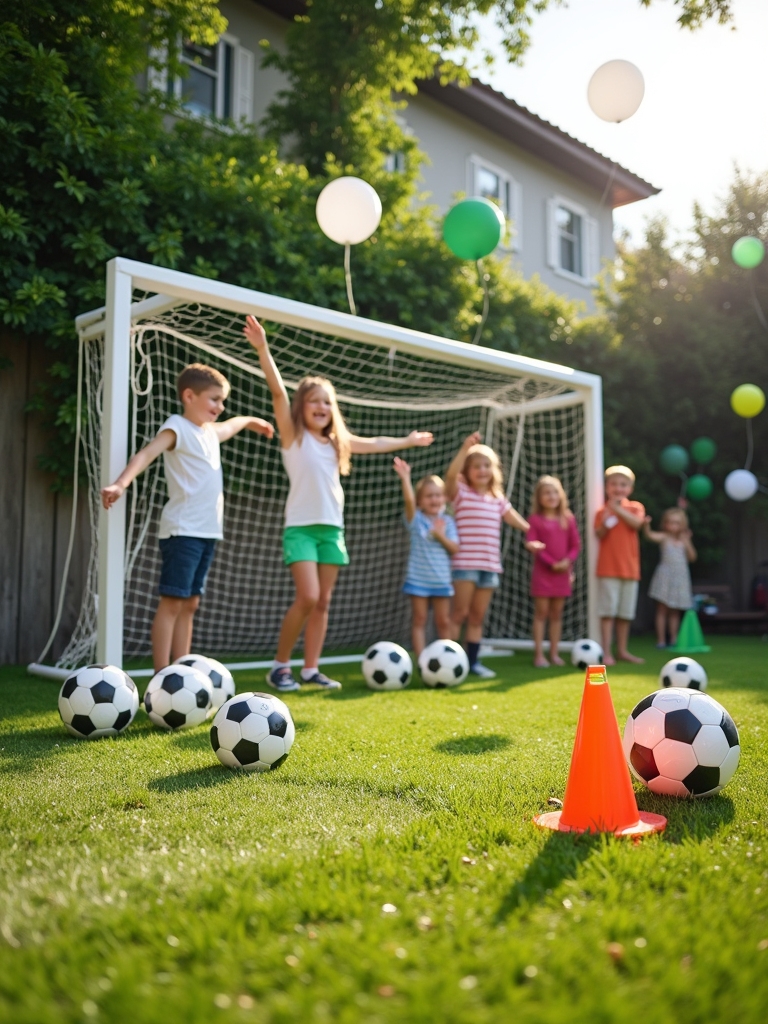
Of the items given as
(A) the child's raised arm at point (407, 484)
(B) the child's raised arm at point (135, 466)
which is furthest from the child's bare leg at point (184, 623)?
(A) the child's raised arm at point (407, 484)

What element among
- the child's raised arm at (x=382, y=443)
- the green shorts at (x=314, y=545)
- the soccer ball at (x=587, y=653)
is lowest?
the soccer ball at (x=587, y=653)

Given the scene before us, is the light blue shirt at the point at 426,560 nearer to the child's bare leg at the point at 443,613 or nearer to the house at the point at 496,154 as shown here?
the child's bare leg at the point at 443,613

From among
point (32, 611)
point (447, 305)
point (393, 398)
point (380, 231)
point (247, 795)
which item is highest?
point (380, 231)

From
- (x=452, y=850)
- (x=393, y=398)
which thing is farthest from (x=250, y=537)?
(x=452, y=850)

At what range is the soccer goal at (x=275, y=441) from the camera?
17.6ft

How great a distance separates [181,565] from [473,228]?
138 inches

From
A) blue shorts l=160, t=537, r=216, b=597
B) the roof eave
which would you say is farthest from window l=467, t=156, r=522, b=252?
blue shorts l=160, t=537, r=216, b=597

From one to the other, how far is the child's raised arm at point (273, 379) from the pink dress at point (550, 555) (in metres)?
2.86

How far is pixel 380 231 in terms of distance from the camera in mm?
8539

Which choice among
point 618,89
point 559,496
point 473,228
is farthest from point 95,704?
point 618,89

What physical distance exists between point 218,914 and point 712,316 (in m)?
11.8

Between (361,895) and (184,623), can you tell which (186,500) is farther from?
(361,895)

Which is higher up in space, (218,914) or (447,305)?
(447,305)

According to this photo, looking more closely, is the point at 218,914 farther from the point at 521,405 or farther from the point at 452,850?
the point at 521,405
